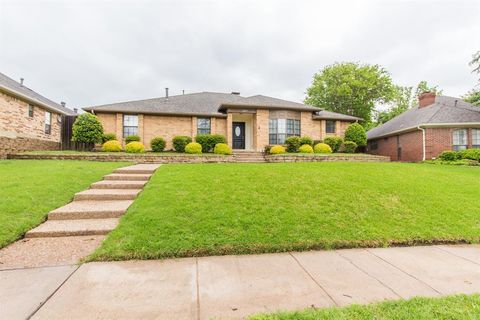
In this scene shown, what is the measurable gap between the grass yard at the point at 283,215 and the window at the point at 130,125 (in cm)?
981

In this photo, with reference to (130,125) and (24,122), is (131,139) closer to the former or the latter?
(130,125)

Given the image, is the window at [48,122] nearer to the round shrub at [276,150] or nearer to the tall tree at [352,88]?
the round shrub at [276,150]

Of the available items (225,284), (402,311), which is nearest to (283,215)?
(225,284)

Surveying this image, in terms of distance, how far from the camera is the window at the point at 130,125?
47.9ft

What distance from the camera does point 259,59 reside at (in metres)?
18.8

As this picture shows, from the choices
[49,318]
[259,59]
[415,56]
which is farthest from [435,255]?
[415,56]

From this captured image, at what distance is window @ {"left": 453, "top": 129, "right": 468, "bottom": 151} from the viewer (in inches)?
563

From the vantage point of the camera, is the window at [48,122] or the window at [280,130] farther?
the window at [280,130]

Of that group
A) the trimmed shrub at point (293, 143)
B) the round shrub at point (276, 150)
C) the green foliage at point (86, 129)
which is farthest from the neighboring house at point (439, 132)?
the green foliage at point (86, 129)

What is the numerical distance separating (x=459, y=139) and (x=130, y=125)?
22.4m

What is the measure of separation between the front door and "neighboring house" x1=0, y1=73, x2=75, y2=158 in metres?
12.2

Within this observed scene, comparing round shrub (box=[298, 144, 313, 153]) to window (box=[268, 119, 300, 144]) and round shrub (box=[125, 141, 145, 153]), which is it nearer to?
window (box=[268, 119, 300, 144])

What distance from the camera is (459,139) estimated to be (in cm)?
1432

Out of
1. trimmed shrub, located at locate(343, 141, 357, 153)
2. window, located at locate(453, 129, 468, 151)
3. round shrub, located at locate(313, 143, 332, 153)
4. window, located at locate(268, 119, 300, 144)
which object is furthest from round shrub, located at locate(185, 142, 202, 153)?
window, located at locate(453, 129, 468, 151)
